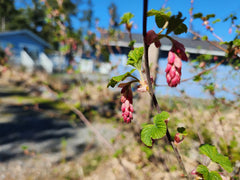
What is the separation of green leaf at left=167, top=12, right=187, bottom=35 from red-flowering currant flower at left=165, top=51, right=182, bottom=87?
6 centimetres

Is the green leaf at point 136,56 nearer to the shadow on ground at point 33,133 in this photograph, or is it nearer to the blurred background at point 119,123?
the blurred background at point 119,123

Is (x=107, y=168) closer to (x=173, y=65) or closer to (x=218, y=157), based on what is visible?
(x=218, y=157)

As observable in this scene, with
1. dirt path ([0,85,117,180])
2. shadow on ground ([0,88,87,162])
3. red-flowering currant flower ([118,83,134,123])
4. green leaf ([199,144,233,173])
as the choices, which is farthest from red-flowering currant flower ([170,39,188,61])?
shadow on ground ([0,88,87,162])

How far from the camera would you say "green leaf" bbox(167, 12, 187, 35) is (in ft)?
1.01

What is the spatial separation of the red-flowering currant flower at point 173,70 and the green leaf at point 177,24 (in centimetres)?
6

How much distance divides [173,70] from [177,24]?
0.10 m

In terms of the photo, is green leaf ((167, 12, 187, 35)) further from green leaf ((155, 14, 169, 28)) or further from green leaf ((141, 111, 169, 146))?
green leaf ((141, 111, 169, 146))

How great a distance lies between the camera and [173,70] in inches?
11.9

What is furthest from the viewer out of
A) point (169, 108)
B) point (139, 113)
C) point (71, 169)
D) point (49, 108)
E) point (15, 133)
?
point (49, 108)

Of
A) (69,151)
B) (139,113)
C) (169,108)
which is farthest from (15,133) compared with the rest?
(169,108)

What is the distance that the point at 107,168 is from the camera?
6.63ft

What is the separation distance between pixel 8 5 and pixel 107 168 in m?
27.4

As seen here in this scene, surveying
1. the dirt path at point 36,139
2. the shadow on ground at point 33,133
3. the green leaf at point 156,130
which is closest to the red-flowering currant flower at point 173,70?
the green leaf at point 156,130

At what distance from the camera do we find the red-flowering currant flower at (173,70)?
0.98 ft
